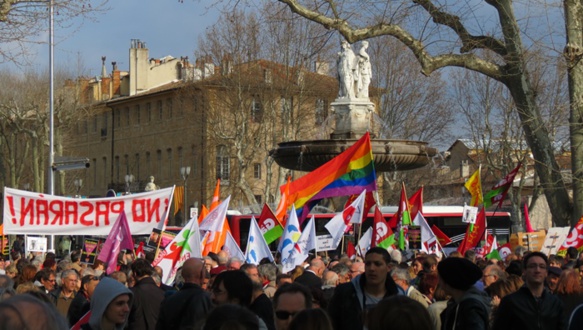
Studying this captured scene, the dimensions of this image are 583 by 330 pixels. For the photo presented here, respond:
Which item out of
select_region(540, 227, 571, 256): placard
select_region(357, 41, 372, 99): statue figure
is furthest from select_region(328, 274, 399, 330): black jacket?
select_region(357, 41, 372, 99): statue figure

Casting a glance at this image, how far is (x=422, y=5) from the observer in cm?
1630

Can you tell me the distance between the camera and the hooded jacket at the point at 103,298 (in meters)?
7.00

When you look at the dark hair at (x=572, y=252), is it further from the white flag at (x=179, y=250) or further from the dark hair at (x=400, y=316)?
the dark hair at (x=400, y=316)

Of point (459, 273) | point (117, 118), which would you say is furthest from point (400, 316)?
point (117, 118)

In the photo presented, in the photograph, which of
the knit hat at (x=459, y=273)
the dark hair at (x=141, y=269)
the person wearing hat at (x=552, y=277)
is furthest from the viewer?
the person wearing hat at (x=552, y=277)

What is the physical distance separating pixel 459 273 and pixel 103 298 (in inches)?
84.6

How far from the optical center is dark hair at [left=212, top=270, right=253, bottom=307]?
746 cm

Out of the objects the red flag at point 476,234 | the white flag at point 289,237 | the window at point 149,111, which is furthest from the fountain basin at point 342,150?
the window at point 149,111

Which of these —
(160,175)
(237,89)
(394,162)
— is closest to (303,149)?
(394,162)

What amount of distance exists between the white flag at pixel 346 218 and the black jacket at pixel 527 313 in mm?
9367

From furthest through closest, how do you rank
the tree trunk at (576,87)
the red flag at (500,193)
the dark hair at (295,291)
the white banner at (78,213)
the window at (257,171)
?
the window at (257,171), the red flag at (500,193), the tree trunk at (576,87), the white banner at (78,213), the dark hair at (295,291)

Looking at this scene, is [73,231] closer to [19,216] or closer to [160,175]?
[19,216]

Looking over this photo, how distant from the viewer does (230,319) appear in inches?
184

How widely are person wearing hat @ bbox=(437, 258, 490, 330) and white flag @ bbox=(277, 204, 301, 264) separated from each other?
347 inches
